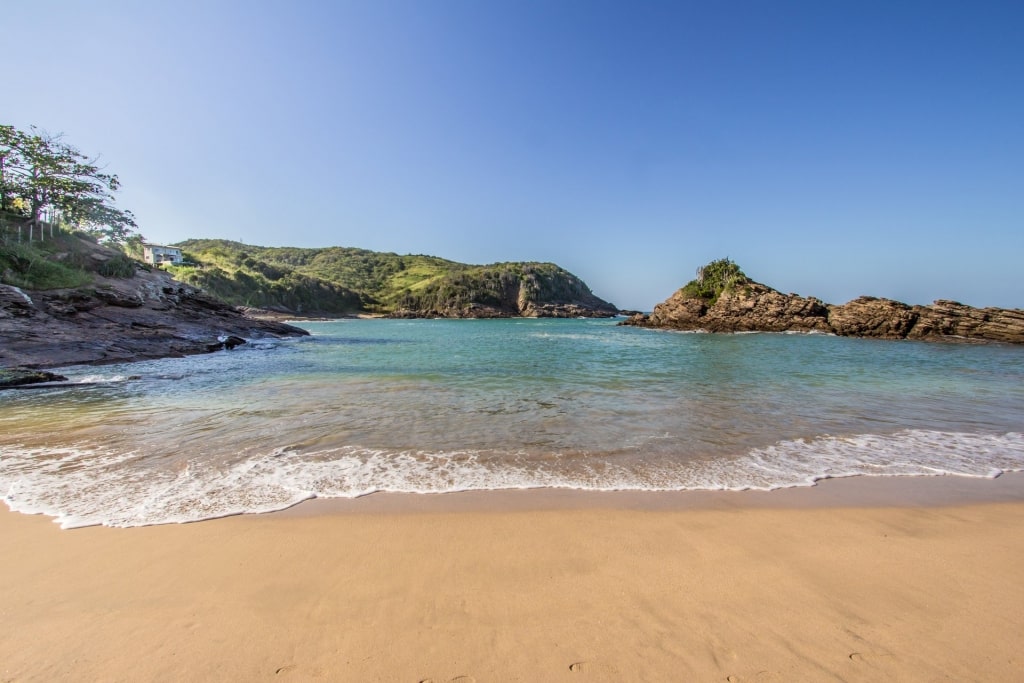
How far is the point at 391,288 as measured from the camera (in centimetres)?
15650

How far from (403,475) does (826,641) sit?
4.84 meters

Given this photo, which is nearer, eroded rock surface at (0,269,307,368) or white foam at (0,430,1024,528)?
white foam at (0,430,1024,528)

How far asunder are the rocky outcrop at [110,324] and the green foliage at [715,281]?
2262 inches

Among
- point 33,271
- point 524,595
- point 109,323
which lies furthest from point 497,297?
point 524,595

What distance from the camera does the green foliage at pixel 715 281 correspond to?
5941cm

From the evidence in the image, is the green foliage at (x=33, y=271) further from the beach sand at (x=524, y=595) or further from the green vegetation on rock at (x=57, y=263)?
the beach sand at (x=524, y=595)

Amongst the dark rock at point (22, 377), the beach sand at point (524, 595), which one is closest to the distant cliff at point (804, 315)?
the beach sand at point (524, 595)

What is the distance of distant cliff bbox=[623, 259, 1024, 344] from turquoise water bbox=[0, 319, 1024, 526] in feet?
114

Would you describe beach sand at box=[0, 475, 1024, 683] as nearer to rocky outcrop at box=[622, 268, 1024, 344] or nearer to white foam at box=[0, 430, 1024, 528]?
white foam at box=[0, 430, 1024, 528]

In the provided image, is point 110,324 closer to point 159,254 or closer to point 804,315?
point 804,315

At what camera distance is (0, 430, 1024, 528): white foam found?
4.94 meters

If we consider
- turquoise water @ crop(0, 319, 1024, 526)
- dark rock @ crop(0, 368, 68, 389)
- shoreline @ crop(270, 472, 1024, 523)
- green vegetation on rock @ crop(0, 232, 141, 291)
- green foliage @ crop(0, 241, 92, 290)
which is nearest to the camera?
shoreline @ crop(270, 472, 1024, 523)

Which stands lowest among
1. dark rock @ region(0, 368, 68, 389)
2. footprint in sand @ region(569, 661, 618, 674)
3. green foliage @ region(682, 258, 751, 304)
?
dark rock @ region(0, 368, 68, 389)

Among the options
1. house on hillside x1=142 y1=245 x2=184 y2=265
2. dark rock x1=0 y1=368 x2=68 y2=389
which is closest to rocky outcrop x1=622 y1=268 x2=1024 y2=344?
dark rock x1=0 y1=368 x2=68 y2=389
